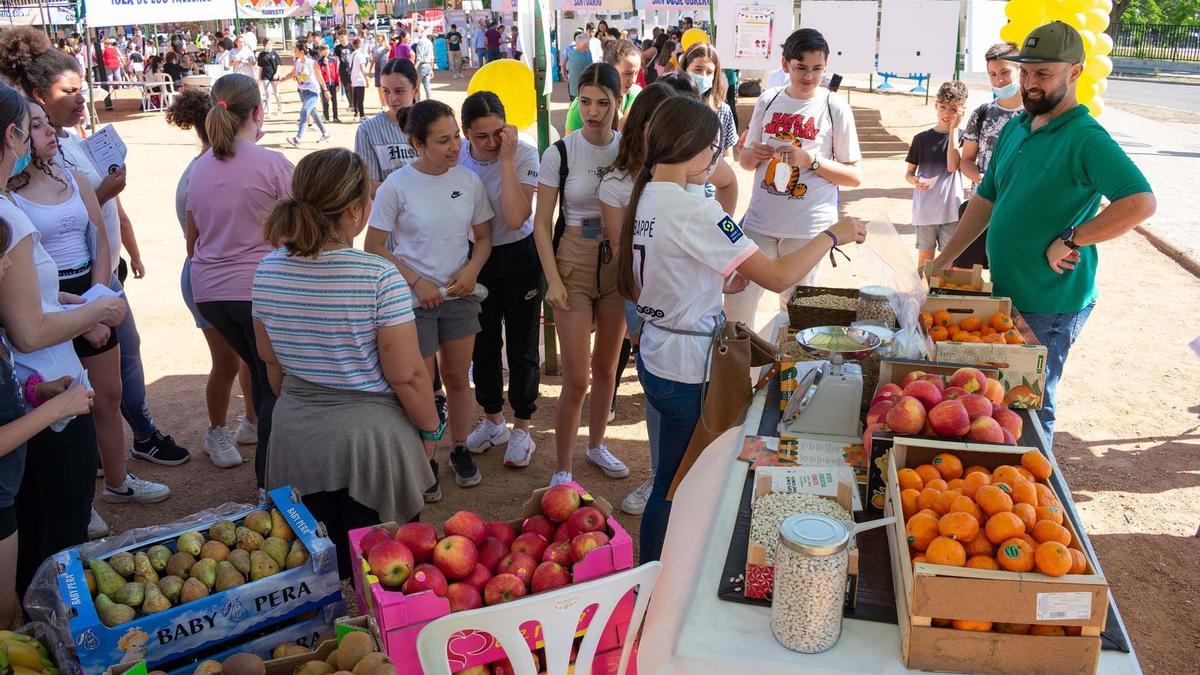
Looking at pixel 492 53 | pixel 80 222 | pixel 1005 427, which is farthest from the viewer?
pixel 492 53

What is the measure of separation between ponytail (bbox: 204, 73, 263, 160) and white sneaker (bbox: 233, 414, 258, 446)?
171 centimetres

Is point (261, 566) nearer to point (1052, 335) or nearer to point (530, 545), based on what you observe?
point (530, 545)

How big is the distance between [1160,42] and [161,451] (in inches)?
1702

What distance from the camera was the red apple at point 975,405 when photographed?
7.75 ft

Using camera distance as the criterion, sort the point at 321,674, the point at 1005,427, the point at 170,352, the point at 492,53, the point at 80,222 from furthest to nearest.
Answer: the point at 492,53 < the point at 170,352 < the point at 80,222 < the point at 1005,427 < the point at 321,674

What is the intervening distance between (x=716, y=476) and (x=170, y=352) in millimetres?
4972

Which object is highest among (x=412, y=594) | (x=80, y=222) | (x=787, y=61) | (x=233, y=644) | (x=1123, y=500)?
(x=787, y=61)

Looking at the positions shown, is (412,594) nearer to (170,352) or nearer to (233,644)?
(233,644)

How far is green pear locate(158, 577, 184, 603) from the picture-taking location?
238 centimetres

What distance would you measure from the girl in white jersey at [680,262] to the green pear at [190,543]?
153 cm

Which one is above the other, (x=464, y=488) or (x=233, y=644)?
(x=233, y=644)

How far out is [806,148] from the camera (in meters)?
4.61

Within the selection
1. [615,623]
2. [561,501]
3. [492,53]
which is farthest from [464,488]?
[492,53]

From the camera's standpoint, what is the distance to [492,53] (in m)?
27.7
